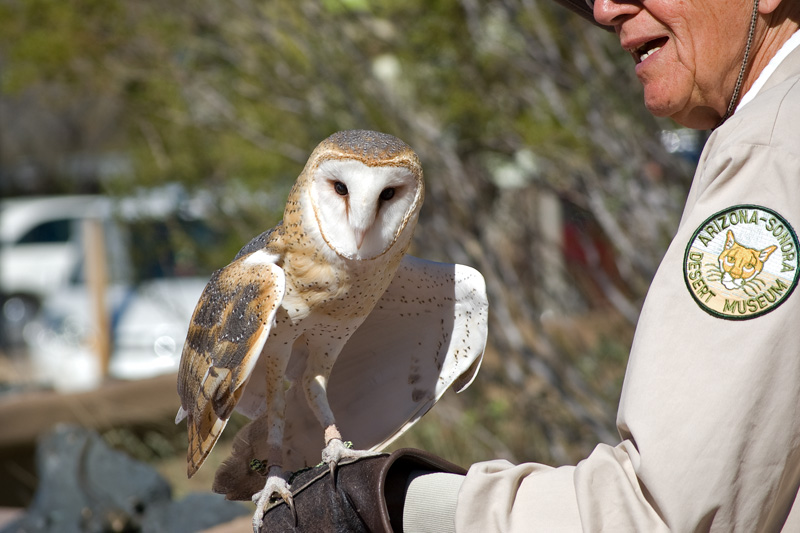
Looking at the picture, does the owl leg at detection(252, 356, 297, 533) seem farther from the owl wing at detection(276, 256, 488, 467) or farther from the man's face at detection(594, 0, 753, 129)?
the man's face at detection(594, 0, 753, 129)

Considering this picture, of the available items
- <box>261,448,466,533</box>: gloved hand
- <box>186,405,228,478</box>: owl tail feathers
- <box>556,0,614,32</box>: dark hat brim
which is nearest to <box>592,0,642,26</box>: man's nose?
<box>556,0,614,32</box>: dark hat brim

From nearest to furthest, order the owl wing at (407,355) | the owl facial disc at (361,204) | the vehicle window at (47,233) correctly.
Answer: the owl facial disc at (361,204) < the owl wing at (407,355) < the vehicle window at (47,233)

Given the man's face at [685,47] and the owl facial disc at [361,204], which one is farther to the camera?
the owl facial disc at [361,204]

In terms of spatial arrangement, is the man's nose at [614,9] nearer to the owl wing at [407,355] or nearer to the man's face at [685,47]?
the man's face at [685,47]

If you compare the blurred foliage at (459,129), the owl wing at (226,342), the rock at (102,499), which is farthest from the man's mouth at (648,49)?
the rock at (102,499)

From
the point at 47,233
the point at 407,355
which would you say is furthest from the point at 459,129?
the point at 47,233

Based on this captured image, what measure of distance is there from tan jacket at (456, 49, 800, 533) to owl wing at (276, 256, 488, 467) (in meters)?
0.68

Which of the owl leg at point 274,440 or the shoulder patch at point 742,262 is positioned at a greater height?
the shoulder patch at point 742,262

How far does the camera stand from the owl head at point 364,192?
5.45 ft

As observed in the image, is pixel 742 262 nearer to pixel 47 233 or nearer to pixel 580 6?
pixel 580 6

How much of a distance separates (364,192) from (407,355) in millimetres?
573

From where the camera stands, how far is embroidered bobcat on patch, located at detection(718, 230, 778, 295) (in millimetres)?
1221

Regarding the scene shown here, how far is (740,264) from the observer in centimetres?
124

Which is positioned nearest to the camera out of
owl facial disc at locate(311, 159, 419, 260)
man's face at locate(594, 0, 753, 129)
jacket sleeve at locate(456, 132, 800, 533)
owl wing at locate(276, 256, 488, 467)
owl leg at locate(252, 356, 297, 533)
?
jacket sleeve at locate(456, 132, 800, 533)
